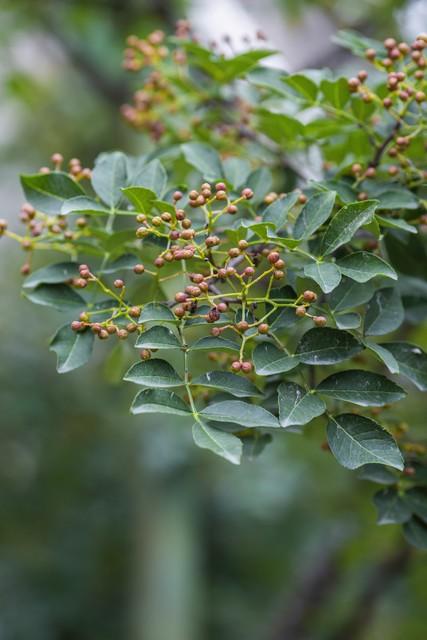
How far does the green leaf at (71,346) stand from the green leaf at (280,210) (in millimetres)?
224

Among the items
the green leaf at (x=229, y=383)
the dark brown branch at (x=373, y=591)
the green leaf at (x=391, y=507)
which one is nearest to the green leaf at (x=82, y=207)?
the green leaf at (x=229, y=383)

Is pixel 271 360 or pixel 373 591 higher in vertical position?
pixel 271 360

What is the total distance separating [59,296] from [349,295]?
338 millimetres

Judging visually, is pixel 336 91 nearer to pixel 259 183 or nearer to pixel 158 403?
pixel 259 183

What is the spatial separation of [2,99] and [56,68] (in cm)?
140

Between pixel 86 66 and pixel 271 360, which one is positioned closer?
pixel 271 360

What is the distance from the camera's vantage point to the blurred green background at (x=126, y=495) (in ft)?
8.61

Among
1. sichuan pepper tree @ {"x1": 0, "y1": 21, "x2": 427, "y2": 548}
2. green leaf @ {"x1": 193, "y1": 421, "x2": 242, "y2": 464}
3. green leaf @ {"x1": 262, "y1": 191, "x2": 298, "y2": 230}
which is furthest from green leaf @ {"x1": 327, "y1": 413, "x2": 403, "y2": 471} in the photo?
green leaf @ {"x1": 262, "y1": 191, "x2": 298, "y2": 230}

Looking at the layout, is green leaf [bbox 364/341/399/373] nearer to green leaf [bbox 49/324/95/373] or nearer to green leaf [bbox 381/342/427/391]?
green leaf [bbox 381/342/427/391]

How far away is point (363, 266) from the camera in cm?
73

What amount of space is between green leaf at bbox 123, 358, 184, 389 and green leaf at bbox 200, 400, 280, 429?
0.04 meters

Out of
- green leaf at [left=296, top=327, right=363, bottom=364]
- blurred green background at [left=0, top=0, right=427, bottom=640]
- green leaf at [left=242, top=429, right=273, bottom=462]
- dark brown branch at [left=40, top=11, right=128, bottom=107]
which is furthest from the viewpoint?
dark brown branch at [left=40, top=11, right=128, bottom=107]

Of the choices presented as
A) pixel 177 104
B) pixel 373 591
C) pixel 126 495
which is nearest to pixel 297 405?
pixel 177 104

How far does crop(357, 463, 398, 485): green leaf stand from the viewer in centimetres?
82
